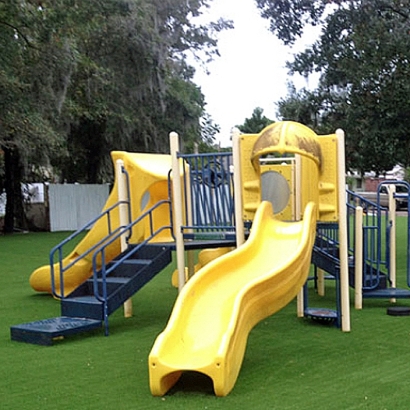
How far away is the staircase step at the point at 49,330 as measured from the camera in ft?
21.0

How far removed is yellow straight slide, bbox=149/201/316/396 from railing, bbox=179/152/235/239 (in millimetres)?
873

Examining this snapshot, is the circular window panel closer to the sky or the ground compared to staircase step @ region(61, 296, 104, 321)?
closer to the sky

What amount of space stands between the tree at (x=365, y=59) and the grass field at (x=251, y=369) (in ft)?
13.2

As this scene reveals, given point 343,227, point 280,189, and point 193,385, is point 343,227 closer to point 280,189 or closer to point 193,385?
point 280,189

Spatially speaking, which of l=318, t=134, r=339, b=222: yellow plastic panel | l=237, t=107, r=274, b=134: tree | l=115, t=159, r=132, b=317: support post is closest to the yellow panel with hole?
l=318, t=134, r=339, b=222: yellow plastic panel

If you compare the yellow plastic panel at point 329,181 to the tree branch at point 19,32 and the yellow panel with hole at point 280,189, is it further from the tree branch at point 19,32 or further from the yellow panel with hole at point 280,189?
the tree branch at point 19,32

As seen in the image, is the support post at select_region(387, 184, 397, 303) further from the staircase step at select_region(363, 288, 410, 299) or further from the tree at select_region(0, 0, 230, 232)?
the tree at select_region(0, 0, 230, 232)

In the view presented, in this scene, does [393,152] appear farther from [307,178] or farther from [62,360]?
[62,360]

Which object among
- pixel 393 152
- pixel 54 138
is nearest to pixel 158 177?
pixel 393 152

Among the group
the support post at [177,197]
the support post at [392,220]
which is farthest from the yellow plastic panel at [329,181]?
the support post at [392,220]

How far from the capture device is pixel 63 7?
42.3 ft

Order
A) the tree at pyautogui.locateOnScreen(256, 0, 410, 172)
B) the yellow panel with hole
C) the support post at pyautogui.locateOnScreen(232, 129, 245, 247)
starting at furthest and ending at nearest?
1. the tree at pyautogui.locateOnScreen(256, 0, 410, 172)
2. the yellow panel with hole
3. the support post at pyautogui.locateOnScreen(232, 129, 245, 247)

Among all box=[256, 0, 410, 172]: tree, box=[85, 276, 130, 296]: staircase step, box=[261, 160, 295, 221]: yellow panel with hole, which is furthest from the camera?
box=[256, 0, 410, 172]: tree

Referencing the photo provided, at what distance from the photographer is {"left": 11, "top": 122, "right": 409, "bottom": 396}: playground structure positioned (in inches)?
195
